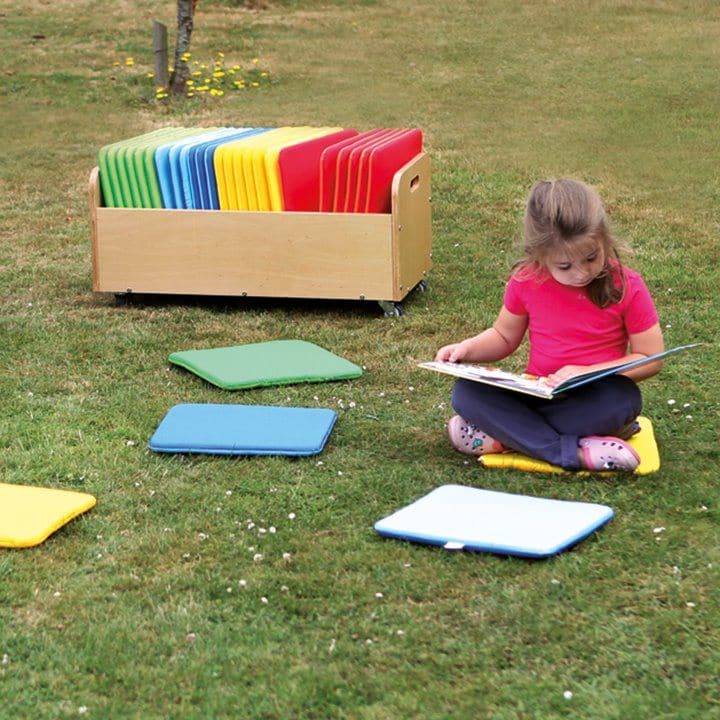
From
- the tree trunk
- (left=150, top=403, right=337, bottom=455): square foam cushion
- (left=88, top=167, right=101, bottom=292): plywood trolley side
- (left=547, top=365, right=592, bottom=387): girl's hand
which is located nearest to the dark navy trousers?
(left=547, top=365, right=592, bottom=387): girl's hand

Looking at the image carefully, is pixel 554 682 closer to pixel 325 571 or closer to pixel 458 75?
pixel 325 571

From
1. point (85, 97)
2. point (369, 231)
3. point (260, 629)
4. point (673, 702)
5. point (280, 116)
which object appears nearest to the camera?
point (673, 702)

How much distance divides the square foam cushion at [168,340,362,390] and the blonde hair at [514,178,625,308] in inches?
54.7

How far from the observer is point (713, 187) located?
9078mm

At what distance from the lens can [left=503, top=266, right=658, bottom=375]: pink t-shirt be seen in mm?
4348

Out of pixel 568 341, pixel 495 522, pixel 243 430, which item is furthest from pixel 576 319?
pixel 243 430

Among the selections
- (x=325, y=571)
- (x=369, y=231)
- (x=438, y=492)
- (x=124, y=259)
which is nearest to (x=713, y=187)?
(x=369, y=231)

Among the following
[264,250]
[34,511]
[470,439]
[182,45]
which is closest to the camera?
[34,511]

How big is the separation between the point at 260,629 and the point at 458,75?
35.4 feet

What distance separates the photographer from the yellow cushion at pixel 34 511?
3.78 meters

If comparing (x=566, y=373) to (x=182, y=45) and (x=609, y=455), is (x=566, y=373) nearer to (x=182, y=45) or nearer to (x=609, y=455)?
(x=609, y=455)

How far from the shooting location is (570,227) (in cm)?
414

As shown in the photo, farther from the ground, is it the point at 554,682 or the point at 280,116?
the point at 554,682

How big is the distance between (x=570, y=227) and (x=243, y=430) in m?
1.38
